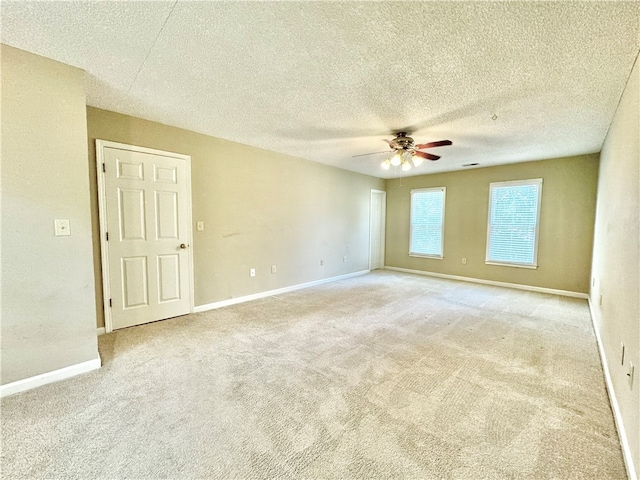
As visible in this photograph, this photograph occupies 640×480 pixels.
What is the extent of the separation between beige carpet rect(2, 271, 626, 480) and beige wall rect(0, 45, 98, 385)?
0.33m

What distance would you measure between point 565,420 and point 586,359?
118 centimetres

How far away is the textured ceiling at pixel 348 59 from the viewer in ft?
5.03

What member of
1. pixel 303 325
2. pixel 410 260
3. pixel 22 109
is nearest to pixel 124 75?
pixel 22 109

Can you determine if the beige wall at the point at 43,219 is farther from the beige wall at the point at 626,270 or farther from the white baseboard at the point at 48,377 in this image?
the beige wall at the point at 626,270

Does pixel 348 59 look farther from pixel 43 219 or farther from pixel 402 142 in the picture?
pixel 43 219

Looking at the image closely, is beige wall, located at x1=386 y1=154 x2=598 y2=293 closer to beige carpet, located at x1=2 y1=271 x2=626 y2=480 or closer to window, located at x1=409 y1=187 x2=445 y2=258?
window, located at x1=409 y1=187 x2=445 y2=258

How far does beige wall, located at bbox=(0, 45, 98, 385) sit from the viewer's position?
75.5 inches

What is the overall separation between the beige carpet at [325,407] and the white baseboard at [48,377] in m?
0.07

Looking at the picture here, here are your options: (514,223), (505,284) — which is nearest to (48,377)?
(505,284)

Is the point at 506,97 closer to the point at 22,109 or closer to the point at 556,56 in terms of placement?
the point at 556,56

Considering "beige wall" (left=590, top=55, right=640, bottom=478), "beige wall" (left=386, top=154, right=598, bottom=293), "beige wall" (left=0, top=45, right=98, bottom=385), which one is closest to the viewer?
"beige wall" (left=590, top=55, right=640, bottom=478)

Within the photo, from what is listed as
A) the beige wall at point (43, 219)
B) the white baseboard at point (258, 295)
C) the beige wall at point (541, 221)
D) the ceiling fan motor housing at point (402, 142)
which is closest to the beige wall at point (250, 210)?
the white baseboard at point (258, 295)

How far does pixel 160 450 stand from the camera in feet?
4.82

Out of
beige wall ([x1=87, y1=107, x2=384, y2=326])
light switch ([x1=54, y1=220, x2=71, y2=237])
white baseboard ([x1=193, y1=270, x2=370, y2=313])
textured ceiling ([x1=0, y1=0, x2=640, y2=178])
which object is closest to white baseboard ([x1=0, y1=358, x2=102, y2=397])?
beige wall ([x1=87, y1=107, x2=384, y2=326])
